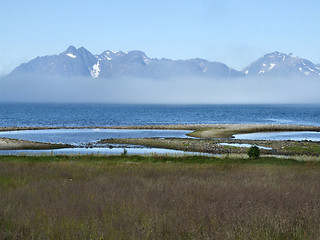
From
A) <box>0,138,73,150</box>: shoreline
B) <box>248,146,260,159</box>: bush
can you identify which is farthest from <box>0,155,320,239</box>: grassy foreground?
<box>0,138,73,150</box>: shoreline

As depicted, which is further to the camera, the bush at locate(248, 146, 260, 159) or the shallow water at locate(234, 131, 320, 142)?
the shallow water at locate(234, 131, 320, 142)

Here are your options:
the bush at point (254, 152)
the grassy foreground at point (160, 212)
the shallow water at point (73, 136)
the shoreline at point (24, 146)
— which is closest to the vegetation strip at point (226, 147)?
the shallow water at point (73, 136)

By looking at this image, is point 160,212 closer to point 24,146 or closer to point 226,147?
point 226,147

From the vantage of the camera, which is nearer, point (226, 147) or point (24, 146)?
point (226, 147)

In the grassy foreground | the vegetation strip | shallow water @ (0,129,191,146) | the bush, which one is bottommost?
shallow water @ (0,129,191,146)

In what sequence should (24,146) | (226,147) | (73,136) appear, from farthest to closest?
(73,136) < (24,146) < (226,147)

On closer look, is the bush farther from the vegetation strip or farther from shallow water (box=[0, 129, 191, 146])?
shallow water (box=[0, 129, 191, 146])

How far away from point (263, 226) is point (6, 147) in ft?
188

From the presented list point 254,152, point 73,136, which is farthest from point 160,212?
point 73,136

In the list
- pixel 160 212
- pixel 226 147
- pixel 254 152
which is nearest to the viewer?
pixel 160 212

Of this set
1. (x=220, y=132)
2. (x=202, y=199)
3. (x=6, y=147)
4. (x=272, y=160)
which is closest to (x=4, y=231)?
(x=202, y=199)

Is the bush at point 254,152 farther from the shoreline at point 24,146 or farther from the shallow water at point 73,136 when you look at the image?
the shallow water at point 73,136

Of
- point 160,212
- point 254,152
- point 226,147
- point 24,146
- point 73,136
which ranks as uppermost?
point 160,212

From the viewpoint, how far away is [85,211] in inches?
384
